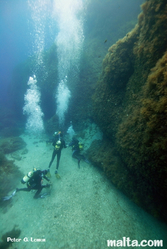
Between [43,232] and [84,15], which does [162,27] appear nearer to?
[43,232]

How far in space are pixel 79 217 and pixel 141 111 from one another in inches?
169

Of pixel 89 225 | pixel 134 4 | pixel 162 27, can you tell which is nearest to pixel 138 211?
pixel 89 225

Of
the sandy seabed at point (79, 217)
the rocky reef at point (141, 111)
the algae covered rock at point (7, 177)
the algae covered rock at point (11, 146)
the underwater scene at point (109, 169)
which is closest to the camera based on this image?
the rocky reef at point (141, 111)

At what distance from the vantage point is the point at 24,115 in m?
19.1

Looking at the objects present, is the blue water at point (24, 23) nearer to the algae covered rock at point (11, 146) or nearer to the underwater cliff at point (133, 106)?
the underwater cliff at point (133, 106)

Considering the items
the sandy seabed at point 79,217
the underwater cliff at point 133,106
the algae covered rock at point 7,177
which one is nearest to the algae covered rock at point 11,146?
the algae covered rock at point 7,177

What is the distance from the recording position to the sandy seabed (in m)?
3.66

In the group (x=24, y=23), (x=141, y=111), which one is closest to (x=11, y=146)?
(x=141, y=111)

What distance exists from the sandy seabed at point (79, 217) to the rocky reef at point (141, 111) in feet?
1.72

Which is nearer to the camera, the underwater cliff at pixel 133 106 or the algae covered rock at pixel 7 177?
the underwater cliff at pixel 133 106

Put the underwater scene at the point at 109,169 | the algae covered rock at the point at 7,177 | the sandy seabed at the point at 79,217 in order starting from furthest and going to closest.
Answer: the algae covered rock at the point at 7,177 → the sandy seabed at the point at 79,217 → the underwater scene at the point at 109,169

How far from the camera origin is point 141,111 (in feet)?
10.6

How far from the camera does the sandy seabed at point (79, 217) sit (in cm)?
366

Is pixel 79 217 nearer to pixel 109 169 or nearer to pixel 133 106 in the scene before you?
pixel 109 169
